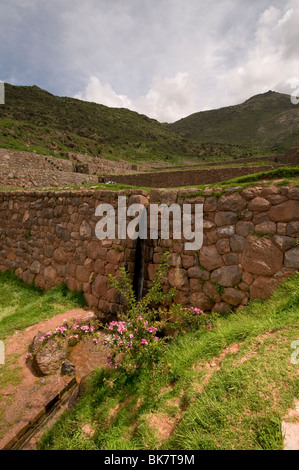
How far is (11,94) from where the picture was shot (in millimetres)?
49531

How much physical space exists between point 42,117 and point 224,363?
47.9 m

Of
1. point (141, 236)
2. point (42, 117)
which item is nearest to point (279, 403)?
point (141, 236)

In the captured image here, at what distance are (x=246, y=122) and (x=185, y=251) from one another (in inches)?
3792

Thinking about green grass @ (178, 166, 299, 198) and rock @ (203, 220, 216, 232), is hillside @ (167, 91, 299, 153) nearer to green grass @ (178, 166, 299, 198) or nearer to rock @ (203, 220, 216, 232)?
green grass @ (178, 166, 299, 198)

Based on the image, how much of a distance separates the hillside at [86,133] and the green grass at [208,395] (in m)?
19.1

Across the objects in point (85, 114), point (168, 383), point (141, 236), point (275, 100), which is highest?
point (275, 100)

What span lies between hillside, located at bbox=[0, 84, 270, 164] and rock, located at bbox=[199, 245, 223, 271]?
18194 millimetres

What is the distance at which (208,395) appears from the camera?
88.4 inches

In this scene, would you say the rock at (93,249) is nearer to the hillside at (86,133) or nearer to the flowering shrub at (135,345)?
the flowering shrub at (135,345)

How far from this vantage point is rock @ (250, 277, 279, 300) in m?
3.46

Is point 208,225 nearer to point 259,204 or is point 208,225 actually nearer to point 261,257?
point 259,204

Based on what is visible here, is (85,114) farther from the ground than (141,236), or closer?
farther from the ground

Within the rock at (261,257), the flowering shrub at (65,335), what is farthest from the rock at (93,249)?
the rock at (261,257)

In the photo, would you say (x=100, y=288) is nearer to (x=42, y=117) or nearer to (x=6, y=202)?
(x=6, y=202)
